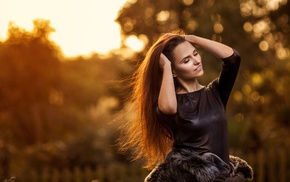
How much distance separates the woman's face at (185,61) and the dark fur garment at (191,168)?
47 cm

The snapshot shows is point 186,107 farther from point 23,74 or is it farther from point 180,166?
point 23,74

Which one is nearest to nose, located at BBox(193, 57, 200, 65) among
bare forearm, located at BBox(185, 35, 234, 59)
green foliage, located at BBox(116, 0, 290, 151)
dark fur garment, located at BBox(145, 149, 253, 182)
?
bare forearm, located at BBox(185, 35, 234, 59)

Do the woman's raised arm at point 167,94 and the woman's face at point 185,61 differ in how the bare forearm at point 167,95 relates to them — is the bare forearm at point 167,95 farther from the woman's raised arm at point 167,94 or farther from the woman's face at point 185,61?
the woman's face at point 185,61

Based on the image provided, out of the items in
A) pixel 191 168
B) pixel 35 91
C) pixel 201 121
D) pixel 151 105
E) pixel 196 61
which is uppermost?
pixel 35 91

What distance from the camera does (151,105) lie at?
14.7ft

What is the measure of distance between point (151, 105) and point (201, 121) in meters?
0.37

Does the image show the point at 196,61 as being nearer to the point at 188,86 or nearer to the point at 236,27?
the point at 188,86

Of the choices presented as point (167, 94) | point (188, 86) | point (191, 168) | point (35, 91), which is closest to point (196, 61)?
point (188, 86)

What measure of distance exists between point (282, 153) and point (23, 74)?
14.4 meters

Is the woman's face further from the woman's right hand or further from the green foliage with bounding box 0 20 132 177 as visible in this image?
the green foliage with bounding box 0 20 132 177

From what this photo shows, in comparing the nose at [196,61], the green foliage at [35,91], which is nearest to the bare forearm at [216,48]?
the nose at [196,61]

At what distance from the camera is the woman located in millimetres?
4273

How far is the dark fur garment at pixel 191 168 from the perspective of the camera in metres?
Answer: 4.22

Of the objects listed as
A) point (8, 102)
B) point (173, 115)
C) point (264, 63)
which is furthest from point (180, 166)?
point (8, 102)
